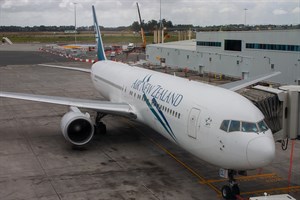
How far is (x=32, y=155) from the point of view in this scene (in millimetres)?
19000

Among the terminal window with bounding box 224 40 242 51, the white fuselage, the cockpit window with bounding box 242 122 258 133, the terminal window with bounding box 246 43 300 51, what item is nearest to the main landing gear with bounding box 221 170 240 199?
the white fuselage

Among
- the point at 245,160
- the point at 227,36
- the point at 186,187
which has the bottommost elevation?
the point at 186,187

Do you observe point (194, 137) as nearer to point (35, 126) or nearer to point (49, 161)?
point (49, 161)

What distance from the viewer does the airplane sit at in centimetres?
1207

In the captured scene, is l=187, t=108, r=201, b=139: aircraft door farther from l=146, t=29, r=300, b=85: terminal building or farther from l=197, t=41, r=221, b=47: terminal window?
l=197, t=41, r=221, b=47: terminal window

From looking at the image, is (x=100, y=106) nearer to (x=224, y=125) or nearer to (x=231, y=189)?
(x=224, y=125)

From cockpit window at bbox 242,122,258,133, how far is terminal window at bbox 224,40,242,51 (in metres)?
34.3

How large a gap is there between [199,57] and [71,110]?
102ft

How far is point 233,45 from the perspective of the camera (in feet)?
153

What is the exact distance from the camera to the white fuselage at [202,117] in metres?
11.9

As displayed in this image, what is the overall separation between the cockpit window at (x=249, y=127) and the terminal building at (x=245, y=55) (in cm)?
2578

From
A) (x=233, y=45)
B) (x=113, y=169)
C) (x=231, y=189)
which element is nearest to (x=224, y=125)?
(x=231, y=189)

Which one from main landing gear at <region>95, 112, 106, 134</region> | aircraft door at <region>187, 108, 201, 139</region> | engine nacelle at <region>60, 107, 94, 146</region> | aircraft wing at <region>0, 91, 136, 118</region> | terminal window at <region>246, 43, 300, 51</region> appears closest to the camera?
aircraft door at <region>187, 108, 201, 139</region>

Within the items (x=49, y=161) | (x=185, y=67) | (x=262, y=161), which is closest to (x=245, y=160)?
(x=262, y=161)
